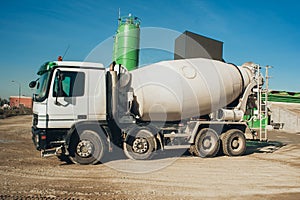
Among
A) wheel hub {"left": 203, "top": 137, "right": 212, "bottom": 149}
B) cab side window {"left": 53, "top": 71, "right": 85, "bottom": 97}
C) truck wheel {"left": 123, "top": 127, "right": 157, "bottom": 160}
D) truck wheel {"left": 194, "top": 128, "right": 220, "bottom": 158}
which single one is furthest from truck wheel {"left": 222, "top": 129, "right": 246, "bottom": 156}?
cab side window {"left": 53, "top": 71, "right": 85, "bottom": 97}

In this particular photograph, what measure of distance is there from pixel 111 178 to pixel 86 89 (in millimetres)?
2634

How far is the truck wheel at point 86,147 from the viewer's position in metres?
7.43

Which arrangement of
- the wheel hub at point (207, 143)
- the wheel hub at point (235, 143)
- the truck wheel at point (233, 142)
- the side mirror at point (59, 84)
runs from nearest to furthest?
1. the side mirror at point (59, 84)
2. the wheel hub at point (207, 143)
3. the truck wheel at point (233, 142)
4. the wheel hub at point (235, 143)

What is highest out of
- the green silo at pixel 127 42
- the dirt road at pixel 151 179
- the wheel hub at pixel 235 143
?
the green silo at pixel 127 42

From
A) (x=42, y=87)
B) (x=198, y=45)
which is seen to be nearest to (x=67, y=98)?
(x=42, y=87)

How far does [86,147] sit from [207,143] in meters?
4.23

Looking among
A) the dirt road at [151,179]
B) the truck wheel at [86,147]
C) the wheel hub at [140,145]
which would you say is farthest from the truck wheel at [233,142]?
the truck wheel at [86,147]

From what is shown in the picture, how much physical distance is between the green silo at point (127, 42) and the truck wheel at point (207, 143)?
8.25 meters

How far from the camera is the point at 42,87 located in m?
7.59

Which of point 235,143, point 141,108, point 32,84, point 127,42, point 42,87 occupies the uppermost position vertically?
point 127,42

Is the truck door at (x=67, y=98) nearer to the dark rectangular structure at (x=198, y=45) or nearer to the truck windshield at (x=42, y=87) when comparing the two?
the truck windshield at (x=42, y=87)

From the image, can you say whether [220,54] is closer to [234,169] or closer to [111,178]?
[234,169]

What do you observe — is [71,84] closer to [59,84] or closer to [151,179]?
[59,84]

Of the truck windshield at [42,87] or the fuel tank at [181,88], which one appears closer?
the truck windshield at [42,87]
